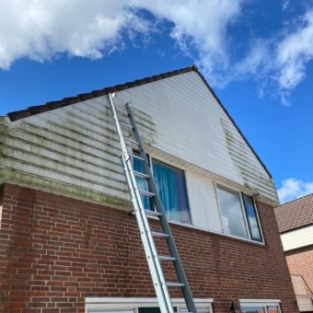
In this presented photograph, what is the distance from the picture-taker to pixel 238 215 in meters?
9.01

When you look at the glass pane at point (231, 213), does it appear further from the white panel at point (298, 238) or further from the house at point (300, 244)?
the white panel at point (298, 238)

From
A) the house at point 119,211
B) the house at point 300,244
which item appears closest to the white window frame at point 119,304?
the house at point 119,211

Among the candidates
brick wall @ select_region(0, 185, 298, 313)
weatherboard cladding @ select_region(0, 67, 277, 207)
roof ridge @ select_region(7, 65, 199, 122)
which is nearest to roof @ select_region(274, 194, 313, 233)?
weatherboard cladding @ select_region(0, 67, 277, 207)

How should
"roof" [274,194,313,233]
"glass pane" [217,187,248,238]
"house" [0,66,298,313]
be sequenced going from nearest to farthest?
"house" [0,66,298,313], "glass pane" [217,187,248,238], "roof" [274,194,313,233]

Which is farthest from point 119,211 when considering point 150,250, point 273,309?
point 273,309

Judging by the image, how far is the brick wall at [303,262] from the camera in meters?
19.5

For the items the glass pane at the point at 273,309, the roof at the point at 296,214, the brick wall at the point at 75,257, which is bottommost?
the glass pane at the point at 273,309

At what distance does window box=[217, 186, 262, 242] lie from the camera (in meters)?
8.52

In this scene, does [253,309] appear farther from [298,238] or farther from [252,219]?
[298,238]

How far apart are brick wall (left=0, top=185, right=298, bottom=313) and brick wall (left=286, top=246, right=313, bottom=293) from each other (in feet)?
47.6

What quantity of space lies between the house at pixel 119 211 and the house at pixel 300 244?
11.1 meters

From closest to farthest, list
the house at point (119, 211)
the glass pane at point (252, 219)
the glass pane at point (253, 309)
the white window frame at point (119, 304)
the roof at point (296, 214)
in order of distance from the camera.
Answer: the house at point (119, 211), the white window frame at point (119, 304), the glass pane at point (253, 309), the glass pane at point (252, 219), the roof at point (296, 214)

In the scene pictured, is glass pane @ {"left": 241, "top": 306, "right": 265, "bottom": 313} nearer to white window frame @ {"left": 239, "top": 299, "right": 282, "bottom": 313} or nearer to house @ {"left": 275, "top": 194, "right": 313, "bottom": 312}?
white window frame @ {"left": 239, "top": 299, "right": 282, "bottom": 313}

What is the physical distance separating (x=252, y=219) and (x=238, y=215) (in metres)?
0.74
